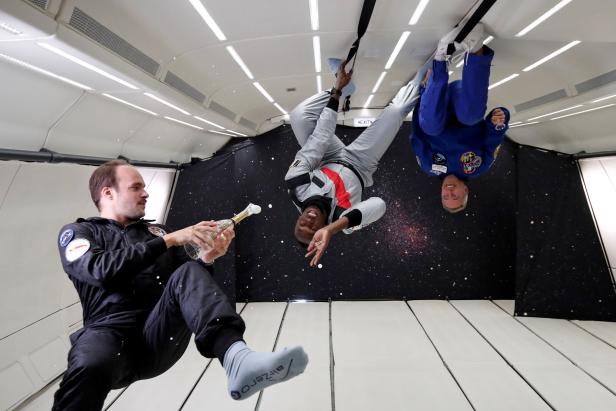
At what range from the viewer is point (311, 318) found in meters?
4.62

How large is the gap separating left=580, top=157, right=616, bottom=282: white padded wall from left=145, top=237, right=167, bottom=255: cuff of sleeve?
4.59 meters

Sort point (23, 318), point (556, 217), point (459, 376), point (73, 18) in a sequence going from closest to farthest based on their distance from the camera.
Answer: point (73, 18) → point (23, 318) → point (459, 376) → point (556, 217)

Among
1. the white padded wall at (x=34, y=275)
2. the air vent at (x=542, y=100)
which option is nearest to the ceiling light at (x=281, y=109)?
the white padded wall at (x=34, y=275)

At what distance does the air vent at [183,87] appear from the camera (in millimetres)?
2521

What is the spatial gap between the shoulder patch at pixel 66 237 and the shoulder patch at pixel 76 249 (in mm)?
32

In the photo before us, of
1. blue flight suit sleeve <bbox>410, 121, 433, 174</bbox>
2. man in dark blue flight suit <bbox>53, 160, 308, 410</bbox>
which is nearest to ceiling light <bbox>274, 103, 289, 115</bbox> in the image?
blue flight suit sleeve <bbox>410, 121, 433, 174</bbox>

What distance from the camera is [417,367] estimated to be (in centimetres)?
337

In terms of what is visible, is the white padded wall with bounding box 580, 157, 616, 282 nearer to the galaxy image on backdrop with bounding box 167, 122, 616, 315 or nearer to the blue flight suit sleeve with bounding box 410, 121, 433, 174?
the galaxy image on backdrop with bounding box 167, 122, 616, 315

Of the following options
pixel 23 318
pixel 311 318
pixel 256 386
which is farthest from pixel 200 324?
pixel 311 318

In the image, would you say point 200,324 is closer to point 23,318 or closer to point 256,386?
point 256,386

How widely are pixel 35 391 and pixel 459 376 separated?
3.47 meters

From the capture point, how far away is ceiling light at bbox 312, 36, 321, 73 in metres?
2.42

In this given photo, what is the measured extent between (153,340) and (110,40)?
1520mm

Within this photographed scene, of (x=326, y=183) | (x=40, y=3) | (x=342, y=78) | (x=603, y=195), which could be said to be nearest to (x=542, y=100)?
(x=603, y=195)
